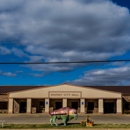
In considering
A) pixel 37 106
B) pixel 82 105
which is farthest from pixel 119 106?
pixel 37 106

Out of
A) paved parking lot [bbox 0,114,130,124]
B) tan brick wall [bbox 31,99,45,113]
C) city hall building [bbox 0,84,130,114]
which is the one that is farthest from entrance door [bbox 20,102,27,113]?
paved parking lot [bbox 0,114,130,124]

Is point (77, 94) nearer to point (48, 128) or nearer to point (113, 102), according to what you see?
point (113, 102)

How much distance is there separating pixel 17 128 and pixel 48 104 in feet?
77.9

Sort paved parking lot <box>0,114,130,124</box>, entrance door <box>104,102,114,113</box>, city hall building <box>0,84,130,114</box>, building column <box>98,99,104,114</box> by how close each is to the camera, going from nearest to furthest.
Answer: paved parking lot <box>0,114,130,124</box>, city hall building <box>0,84,130,114</box>, building column <box>98,99,104,114</box>, entrance door <box>104,102,114,113</box>

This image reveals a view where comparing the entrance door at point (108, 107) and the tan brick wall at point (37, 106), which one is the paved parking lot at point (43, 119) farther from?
the entrance door at point (108, 107)

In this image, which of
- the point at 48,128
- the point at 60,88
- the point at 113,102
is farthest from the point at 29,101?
the point at 48,128

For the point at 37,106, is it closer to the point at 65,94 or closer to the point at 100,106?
the point at 65,94

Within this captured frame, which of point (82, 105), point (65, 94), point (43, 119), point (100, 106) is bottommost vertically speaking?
point (43, 119)

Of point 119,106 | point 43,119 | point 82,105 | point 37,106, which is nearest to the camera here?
point 43,119

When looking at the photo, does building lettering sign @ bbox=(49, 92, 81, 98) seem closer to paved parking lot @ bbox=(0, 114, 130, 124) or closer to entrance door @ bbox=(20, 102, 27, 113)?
entrance door @ bbox=(20, 102, 27, 113)

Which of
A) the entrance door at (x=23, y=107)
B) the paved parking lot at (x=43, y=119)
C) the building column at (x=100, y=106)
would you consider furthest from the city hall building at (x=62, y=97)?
the paved parking lot at (x=43, y=119)

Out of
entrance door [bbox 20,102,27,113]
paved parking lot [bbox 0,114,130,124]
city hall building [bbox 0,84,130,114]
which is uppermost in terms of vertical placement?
city hall building [bbox 0,84,130,114]

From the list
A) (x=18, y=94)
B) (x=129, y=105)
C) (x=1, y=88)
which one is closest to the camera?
(x=18, y=94)

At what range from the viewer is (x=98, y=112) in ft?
146
